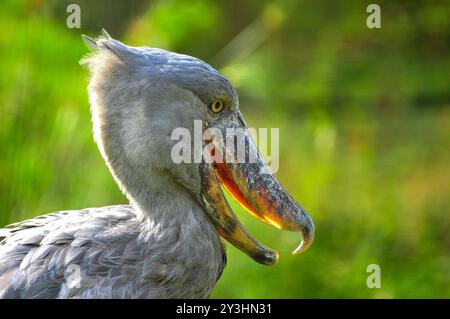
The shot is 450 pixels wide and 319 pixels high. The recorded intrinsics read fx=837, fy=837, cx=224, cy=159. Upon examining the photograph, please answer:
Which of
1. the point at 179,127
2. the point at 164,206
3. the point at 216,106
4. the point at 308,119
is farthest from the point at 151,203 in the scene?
the point at 308,119

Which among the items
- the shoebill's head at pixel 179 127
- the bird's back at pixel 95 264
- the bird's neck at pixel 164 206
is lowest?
the bird's back at pixel 95 264

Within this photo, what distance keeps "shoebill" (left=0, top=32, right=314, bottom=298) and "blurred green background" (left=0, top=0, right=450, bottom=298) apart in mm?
1634

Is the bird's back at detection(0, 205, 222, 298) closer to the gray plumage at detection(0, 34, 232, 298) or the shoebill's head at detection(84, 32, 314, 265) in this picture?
the gray plumage at detection(0, 34, 232, 298)

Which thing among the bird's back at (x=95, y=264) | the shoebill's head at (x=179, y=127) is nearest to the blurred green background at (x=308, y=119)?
the bird's back at (x=95, y=264)

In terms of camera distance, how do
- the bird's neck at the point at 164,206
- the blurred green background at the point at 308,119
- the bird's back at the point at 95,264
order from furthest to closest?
the blurred green background at the point at 308,119
the bird's neck at the point at 164,206
the bird's back at the point at 95,264

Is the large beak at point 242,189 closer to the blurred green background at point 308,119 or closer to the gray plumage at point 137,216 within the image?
the gray plumage at point 137,216

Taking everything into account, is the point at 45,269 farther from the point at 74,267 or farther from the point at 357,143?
the point at 357,143

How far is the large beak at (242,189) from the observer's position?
98.6 inches

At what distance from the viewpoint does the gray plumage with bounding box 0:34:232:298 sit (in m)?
2.35

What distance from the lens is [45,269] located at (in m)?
2.34

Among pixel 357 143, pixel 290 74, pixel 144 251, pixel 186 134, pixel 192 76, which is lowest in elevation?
pixel 144 251

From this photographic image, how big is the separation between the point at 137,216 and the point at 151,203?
3.5 inches
